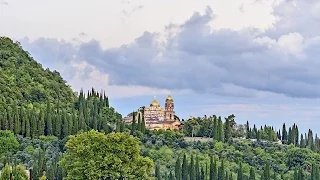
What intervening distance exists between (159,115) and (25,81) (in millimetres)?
19295

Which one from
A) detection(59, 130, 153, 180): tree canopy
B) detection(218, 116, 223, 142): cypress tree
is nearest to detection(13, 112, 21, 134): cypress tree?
detection(218, 116, 223, 142): cypress tree

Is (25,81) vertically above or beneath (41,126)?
above

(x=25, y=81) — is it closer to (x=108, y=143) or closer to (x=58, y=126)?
(x=58, y=126)

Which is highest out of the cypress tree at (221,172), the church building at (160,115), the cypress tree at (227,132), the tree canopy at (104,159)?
the church building at (160,115)

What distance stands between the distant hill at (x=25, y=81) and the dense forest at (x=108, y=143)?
119mm

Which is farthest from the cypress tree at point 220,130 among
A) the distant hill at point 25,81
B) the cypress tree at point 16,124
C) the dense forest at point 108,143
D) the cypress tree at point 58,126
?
the cypress tree at point 16,124

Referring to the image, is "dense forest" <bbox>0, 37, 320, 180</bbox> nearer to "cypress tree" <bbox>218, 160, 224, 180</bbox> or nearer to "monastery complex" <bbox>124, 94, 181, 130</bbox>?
"cypress tree" <bbox>218, 160, 224, 180</bbox>

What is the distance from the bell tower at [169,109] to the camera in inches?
4043

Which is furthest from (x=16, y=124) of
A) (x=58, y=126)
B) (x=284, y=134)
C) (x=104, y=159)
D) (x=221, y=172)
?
(x=284, y=134)

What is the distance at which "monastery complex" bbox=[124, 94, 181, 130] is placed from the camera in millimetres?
99250

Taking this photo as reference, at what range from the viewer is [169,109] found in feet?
339

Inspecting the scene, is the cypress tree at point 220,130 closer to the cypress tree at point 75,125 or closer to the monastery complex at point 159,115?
the cypress tree at point 75,125

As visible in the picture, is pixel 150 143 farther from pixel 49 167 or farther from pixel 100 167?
pixel 100 167

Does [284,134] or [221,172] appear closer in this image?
[221,172]
